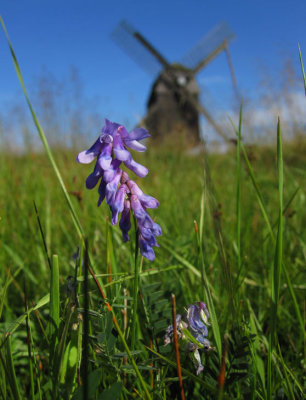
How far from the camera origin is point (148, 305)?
1.05 meters

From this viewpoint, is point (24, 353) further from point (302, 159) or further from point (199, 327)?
point (302, 159)

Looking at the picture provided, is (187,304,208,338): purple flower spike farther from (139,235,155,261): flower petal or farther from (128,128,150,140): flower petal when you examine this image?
(128,128,150,140): flower petal

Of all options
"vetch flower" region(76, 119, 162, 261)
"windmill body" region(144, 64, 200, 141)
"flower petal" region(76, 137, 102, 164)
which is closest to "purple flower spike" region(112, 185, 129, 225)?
"vetch flower" region(76, 119, 162, 261)

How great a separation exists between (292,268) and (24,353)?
1.32 m

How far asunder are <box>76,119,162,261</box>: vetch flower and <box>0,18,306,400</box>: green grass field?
0.34 ft

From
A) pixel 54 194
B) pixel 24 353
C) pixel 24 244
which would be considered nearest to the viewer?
pixel 24 353

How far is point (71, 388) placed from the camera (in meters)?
0.84

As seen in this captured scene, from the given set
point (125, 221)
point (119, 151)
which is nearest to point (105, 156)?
point (119, 151)

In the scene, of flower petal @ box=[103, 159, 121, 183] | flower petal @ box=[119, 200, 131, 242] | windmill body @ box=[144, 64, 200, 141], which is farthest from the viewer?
windmill body @ box=[144, 64, 200, 141]

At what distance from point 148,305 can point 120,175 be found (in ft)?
1.53

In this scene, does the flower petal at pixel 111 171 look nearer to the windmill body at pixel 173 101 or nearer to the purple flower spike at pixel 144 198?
the purple flower spike at pixel 144 198

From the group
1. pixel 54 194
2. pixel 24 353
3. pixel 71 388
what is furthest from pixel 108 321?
pixel 54 194

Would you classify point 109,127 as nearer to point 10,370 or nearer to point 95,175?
point 95,175

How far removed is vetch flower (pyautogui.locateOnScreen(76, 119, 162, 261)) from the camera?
0.75 metres
